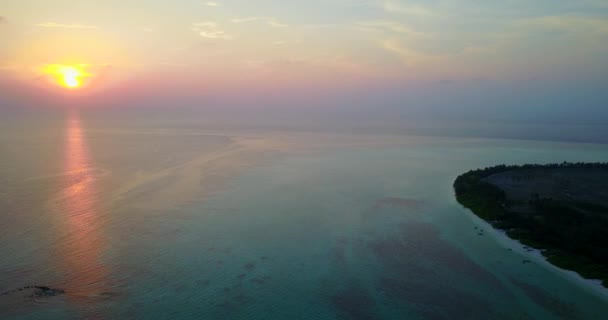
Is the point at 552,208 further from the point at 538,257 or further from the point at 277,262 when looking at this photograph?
the point at 277,262

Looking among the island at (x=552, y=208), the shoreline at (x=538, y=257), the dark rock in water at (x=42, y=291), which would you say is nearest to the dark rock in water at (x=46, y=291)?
the dark rock in water at (x=42, y=291)

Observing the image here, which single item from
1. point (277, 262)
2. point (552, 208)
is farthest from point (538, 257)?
point (277, 262)

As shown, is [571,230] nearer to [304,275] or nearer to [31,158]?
[304,275]

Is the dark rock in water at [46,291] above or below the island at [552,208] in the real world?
below

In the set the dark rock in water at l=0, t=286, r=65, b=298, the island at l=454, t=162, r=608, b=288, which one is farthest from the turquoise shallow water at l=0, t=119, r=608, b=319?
the island at l=454, t=162, r=608, b=288

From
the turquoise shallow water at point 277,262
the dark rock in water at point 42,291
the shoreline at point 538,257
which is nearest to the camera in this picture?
the turquoise shallow water at point 277,262

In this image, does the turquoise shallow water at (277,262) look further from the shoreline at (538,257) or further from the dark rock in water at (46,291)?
the dark rock in water at (46,291)

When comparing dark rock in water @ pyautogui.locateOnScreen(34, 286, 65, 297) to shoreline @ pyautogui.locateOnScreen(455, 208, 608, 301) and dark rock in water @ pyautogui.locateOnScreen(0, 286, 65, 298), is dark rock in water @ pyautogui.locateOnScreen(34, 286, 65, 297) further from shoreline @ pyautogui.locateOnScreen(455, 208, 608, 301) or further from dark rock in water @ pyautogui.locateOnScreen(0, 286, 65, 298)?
shoreline @ pyautogui.locateOnScreen(455, 208, 608, 301)
